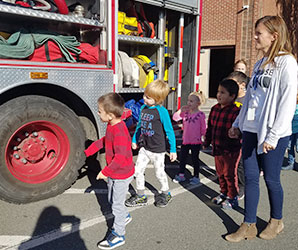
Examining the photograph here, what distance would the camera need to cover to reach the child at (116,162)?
250 cm

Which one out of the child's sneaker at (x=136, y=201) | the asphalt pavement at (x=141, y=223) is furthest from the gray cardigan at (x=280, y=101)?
the child's sneaker at (x=136, y=201)

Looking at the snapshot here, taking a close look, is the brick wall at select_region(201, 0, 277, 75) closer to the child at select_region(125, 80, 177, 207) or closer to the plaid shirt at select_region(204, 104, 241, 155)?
the plaid shirt at select_region(204, 104, 241, 155)

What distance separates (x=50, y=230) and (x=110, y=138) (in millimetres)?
1037

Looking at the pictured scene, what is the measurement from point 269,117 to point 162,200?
1544 millimetres

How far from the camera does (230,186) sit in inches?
129

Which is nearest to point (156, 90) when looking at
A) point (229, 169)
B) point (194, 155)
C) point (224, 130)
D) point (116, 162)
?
point (224, 130)

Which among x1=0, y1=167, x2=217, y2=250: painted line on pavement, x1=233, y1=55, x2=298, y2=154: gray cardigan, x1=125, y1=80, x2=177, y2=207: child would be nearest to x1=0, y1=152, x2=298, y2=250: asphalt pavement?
x1=0, y1=167, x2=217, y2=250: painted line on pavement

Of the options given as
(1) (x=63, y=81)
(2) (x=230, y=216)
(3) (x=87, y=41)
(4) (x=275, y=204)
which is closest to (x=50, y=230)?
(1) (x=63, y=81)

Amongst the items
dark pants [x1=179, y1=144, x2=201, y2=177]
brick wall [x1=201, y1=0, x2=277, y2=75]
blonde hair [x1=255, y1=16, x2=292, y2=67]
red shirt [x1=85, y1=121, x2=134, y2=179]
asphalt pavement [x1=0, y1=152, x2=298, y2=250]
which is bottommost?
asphalt pavement [x1=0, y1=152, x2=298, y2=250]

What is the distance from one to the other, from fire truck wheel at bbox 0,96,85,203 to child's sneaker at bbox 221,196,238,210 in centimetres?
169

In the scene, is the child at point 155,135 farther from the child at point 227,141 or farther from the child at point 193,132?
the child at point 193,132

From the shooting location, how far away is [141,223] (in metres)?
2.92

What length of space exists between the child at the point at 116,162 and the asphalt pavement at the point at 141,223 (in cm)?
14

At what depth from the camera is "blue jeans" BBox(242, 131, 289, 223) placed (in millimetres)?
2490
